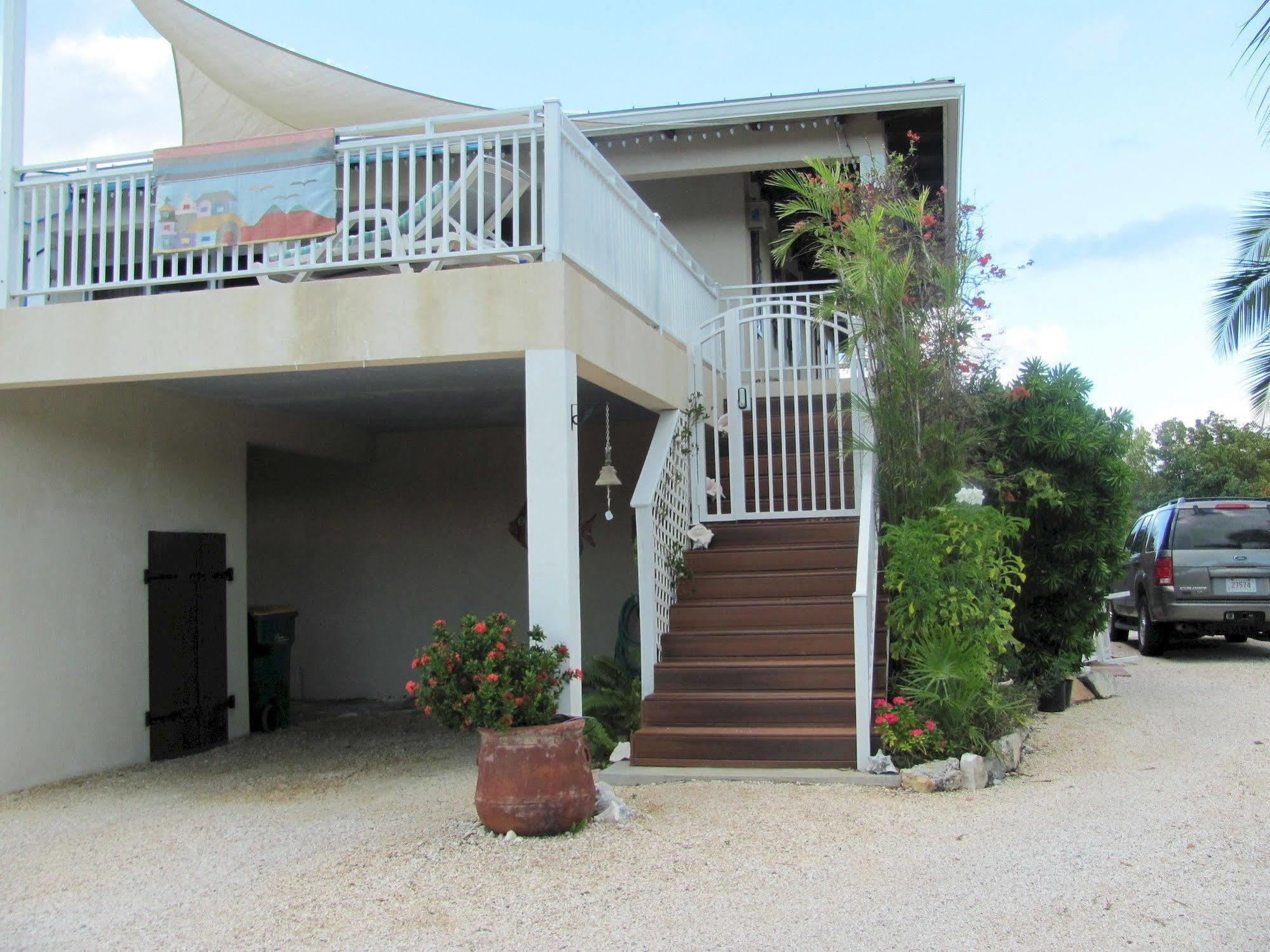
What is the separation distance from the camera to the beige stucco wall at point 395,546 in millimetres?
11516

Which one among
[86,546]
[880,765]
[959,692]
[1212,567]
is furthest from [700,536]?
[1212,567]

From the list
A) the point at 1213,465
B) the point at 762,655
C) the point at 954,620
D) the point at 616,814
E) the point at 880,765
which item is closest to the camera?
the point at 616,814

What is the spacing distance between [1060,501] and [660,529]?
3.18 metres

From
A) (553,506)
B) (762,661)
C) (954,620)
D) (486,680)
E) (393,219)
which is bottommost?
(762,661)

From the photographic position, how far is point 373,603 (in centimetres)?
1188

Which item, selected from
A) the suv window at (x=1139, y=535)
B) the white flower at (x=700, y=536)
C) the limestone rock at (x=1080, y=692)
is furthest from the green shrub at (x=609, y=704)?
the suv window at (x=1139, y=535)

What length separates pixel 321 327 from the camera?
6.54 meters

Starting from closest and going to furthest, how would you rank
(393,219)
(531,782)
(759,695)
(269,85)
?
(531,782), (393,219), (759,695), (269,85)

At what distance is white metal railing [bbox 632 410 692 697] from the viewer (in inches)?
302

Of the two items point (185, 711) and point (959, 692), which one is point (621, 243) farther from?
point (185, 711)

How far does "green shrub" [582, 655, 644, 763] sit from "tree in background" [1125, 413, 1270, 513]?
20.3 meters

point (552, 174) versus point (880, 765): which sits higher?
point (552, 174)

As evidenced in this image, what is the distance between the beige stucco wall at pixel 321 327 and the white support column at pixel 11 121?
442 mm

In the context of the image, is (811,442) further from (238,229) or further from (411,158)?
(238,229)
